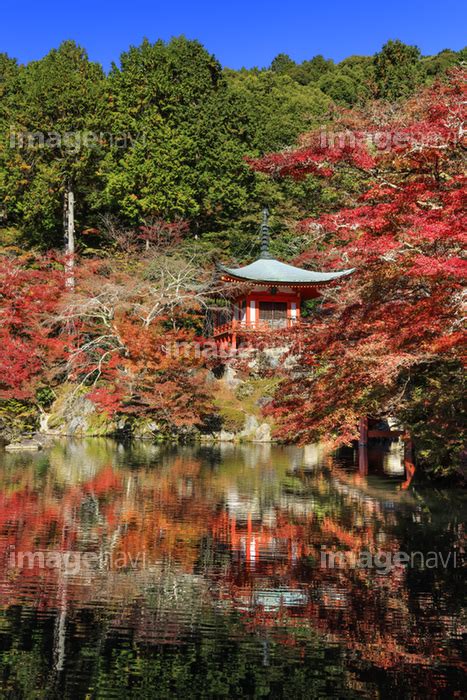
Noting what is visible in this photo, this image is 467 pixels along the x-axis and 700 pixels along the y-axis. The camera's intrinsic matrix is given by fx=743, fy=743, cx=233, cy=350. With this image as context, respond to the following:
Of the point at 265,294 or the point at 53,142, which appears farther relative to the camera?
the point at 53,142

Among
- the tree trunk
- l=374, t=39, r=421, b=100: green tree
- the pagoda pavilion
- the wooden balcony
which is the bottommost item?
the wooden balcony

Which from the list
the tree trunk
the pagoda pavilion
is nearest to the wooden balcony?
the pagoda pavilion

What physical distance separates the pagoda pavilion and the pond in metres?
15.4

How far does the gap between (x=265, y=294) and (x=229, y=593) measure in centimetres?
2294

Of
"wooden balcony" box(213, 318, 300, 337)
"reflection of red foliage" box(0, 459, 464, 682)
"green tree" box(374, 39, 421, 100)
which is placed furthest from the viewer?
"green tree" box(374, 39, 421, 100)

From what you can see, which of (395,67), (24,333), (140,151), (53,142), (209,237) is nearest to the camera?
(24,333)

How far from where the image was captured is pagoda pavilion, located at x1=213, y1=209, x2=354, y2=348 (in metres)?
27.9

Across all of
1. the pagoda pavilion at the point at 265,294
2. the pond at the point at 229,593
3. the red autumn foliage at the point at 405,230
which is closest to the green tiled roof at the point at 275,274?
the pagoda pavilion at the point at 265,294

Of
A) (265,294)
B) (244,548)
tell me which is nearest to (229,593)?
(244,548)

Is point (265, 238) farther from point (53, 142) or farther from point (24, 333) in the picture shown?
point (24, 333)

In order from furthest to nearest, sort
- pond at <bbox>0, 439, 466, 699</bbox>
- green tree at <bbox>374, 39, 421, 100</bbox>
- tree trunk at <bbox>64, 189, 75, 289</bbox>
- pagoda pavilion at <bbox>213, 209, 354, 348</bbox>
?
green tree at <bbox>374, 39, 421, 100</bbox> → pagoda pavilion at <bbox>213, 209, 354, 348</bbox> → tree trunk at <bbox>64, 189, 75, 289</bbox> → pond at <bbox>0, 439, 466, 699</bbox>

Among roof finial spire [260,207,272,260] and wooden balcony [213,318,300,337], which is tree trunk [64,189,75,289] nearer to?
wooden balcony [213,318,300,337]

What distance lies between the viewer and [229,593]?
6488mm

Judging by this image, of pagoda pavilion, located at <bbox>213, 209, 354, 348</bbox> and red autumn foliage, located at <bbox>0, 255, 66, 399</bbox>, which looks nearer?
red autumn foliage, located at <bbox>0, 255, 66, 399</bbox>
